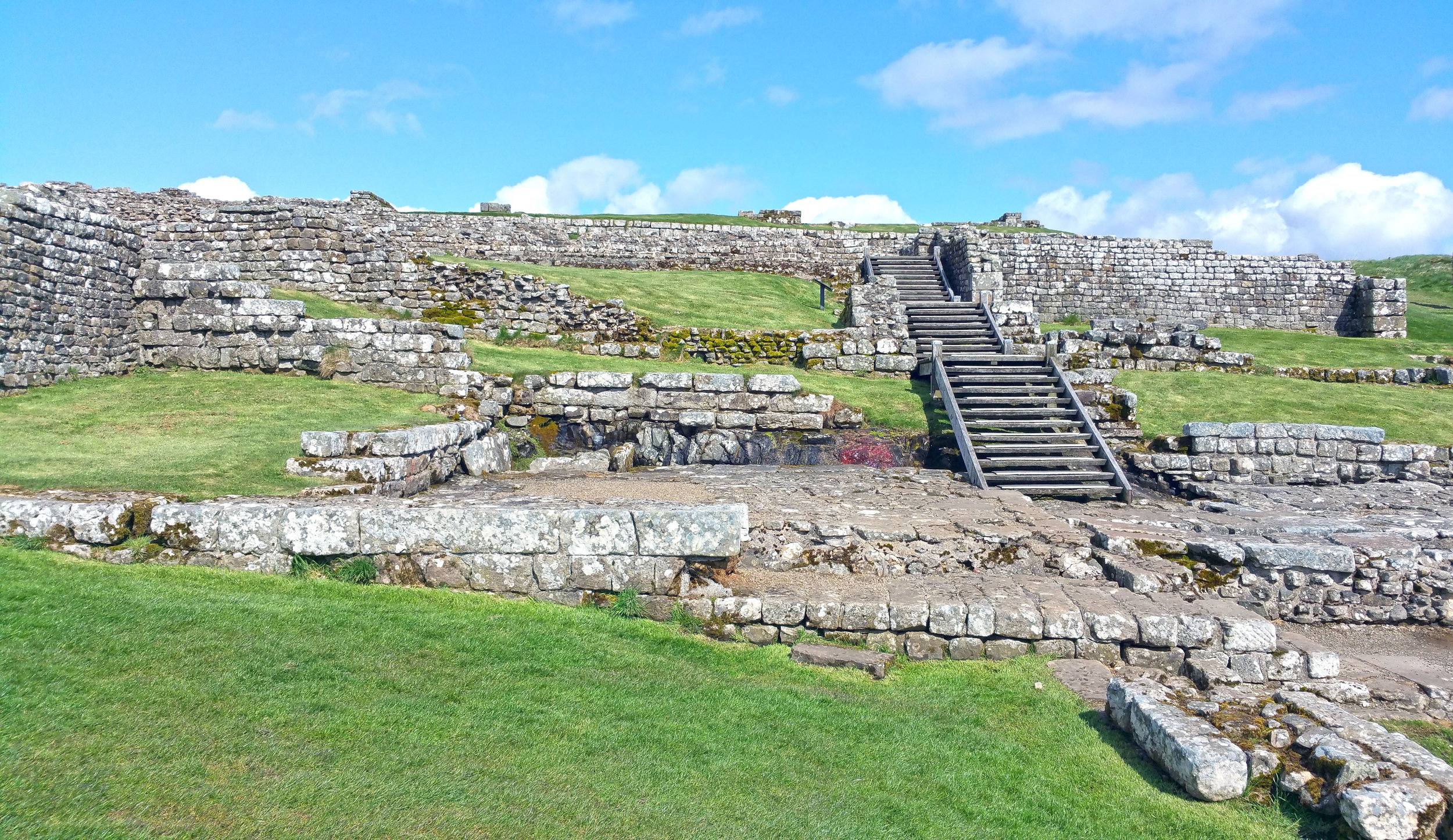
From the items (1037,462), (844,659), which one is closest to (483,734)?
(844,659)

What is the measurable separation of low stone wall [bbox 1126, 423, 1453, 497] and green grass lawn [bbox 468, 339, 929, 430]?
14.6 ft

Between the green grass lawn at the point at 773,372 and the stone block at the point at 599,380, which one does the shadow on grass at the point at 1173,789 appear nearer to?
the green grass lawn at the point at 773,372

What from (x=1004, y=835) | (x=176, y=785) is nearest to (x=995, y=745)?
(x=1004, y=835)

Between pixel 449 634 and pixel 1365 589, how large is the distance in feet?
32.4

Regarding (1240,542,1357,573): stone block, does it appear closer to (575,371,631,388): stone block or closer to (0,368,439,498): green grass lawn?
(575,371,631,388): stone block

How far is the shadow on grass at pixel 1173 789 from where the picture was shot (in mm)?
4746

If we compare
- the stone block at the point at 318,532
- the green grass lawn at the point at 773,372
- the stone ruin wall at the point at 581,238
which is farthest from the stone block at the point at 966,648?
the stone ruin wall at the point at 581,238

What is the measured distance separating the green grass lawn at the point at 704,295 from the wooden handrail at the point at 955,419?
543cm

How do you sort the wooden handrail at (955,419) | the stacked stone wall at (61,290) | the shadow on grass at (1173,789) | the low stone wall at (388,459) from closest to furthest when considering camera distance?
the shadow on grass at (1173,789), the low stone wall at (388,459), the stacked stone wall at (61,290), the wooden handrail at (955,419)

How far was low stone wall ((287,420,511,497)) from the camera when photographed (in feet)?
32.4

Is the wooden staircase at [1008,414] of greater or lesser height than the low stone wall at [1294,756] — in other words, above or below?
above

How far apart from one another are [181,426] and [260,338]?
13.7 ft

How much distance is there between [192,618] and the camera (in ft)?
19.1

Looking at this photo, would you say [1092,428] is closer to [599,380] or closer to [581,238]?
[599,380]
